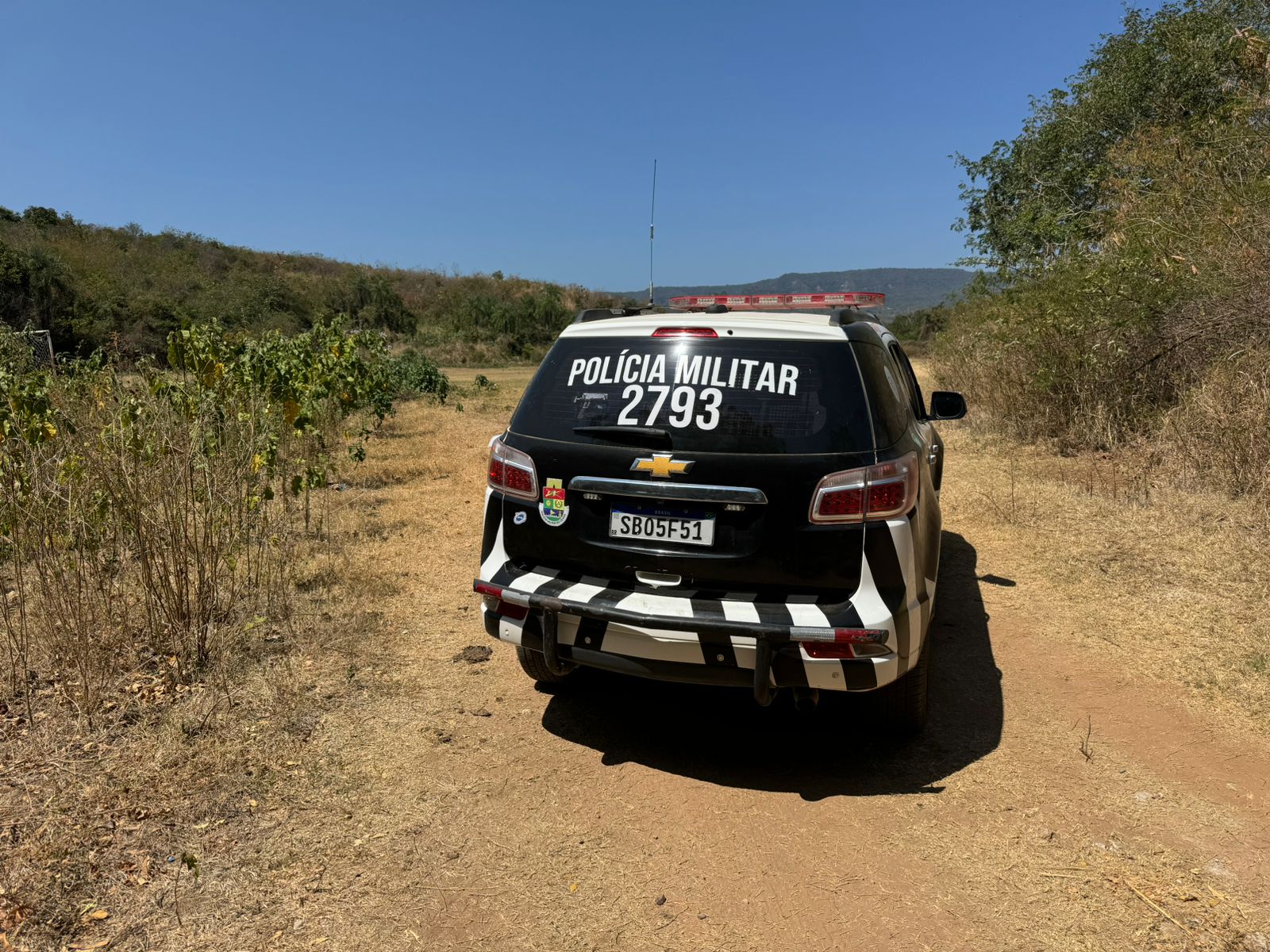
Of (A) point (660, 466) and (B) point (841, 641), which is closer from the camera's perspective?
(B) point (841, 641)

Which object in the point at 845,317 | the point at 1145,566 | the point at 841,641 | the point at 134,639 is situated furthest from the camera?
the point at 1145,566

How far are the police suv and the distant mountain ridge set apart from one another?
204 centimetres

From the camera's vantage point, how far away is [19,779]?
10.4 ft

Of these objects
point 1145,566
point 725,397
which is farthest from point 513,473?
point 1145,566

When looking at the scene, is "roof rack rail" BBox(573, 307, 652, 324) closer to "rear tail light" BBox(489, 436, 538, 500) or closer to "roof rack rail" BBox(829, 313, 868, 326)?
"rear tail light" BBox(489, 436, 538, 500)

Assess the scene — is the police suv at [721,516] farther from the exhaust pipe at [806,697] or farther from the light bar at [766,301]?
the light bar at [766,301]

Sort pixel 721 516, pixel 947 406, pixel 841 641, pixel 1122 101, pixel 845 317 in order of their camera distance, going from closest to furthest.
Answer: pixel 841 641 → pixel 721 516 → pixel 845 317 → pixel 947 406 → pixel 1122 101

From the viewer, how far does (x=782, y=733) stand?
12.3 ft

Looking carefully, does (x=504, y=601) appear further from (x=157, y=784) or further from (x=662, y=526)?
(x=157, y=784)

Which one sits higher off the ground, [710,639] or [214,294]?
[214,294]

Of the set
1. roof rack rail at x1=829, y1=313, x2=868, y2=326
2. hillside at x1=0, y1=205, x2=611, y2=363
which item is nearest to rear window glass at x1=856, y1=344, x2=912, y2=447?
roof rack rail at x1=829, y1=313, x2=868, y2=326

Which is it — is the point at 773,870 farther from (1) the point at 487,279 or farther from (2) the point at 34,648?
(1) the point at 487,279

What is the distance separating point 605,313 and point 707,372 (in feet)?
3.36

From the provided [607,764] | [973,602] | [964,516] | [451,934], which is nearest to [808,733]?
[607,764]
